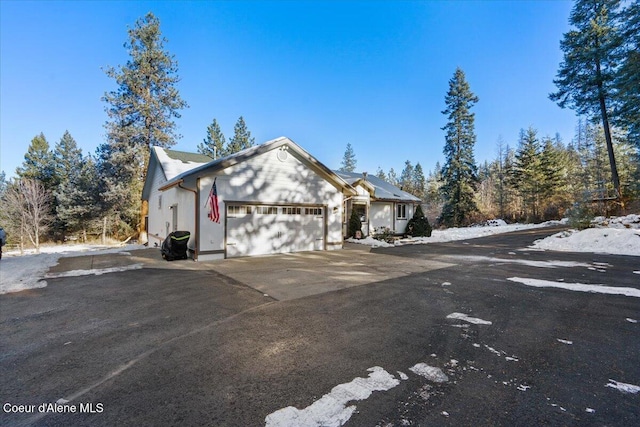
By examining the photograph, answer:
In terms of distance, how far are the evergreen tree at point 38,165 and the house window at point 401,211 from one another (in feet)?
117

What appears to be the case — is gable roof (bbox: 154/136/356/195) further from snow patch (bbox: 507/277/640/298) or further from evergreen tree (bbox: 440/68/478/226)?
evergreen tree (bbox: 440/68/478/226)

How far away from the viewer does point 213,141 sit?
3678 cm

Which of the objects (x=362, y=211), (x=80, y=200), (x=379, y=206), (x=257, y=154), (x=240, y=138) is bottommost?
(x=362, y=211)

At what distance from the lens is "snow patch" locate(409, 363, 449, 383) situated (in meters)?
2.58

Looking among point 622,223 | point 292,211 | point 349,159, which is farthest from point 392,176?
point 292,211

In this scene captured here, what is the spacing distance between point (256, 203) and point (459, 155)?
964 inches

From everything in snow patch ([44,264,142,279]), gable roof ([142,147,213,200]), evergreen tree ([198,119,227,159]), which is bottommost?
snow patch ([44,264,142,279])

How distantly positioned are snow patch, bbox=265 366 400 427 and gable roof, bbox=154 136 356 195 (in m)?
9.08

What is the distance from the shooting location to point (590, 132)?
130 feet

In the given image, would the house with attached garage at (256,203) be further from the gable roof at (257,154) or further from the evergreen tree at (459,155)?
the evergreen tree at (459,155)

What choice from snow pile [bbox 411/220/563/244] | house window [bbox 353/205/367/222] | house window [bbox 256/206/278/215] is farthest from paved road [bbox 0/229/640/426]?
house window [bbox 353/205/367/222]

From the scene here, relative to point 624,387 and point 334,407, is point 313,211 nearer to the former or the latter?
point 334,407

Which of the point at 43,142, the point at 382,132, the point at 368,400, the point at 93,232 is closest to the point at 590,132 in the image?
the point at 382,132

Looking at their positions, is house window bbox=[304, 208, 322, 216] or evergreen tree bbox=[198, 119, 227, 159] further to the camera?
evergreen tree bbox=[198, 119, 227, 159]
